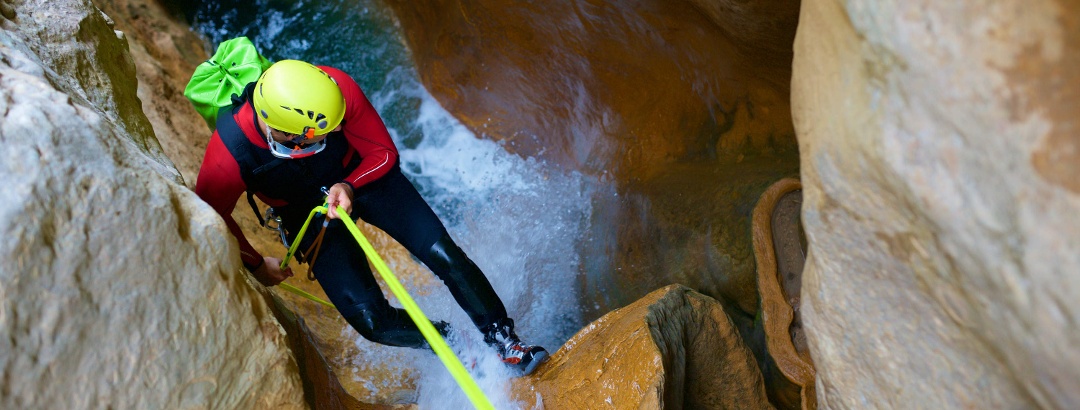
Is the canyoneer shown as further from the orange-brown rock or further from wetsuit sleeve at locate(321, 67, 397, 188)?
the orange-brown rock

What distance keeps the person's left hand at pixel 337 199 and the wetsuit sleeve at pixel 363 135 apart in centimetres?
13

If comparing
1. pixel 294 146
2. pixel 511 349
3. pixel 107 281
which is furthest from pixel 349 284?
pixel 107 281

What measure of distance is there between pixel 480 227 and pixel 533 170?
0.60 meters

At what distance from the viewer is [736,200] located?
394 centimetres

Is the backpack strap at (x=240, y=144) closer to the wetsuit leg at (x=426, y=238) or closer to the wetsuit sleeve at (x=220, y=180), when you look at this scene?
the wetsuit sleeve at (x=220, y=180)

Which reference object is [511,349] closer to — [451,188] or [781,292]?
[781,292]

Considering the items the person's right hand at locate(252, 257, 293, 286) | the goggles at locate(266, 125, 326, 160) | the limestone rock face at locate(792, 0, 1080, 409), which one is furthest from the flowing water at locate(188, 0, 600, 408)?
the limestone rock face at locate(792, 0, 1080, 409)

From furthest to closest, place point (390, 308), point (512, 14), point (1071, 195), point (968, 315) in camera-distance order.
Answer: point (512, 14)
point (390, 308)
point (968, 315)
point (1071, 195)

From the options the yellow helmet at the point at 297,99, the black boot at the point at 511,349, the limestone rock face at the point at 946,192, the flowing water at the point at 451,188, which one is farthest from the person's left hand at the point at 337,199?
the limestone rock face at the point at 946,192

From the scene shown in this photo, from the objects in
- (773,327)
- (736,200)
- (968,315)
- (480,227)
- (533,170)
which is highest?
(968,315)

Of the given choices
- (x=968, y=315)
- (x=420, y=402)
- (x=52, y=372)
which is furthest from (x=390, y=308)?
(x=968, y=315)

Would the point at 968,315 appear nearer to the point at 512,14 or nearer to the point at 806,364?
the point at 806,364

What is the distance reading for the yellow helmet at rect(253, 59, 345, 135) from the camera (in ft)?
8.44

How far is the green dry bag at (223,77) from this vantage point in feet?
9.48
